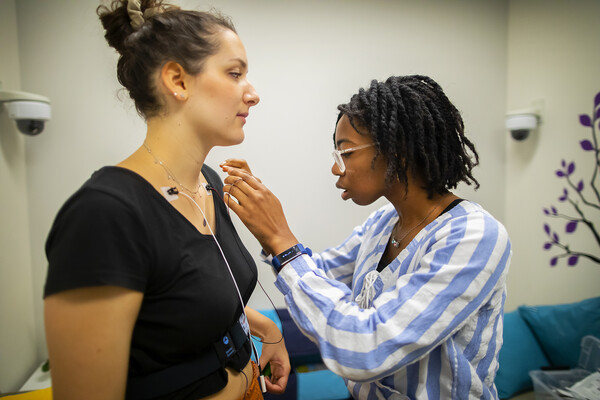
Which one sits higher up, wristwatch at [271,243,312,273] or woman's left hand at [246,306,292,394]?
wristwatch at [271,243,312,273]

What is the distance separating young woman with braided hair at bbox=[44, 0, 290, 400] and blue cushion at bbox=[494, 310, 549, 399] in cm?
163

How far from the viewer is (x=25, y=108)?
1.56 meters

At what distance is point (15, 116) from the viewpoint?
156 centimetres

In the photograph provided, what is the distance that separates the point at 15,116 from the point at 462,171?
1856mm

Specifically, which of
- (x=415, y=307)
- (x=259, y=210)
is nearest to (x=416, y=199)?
(x=415, y=307)

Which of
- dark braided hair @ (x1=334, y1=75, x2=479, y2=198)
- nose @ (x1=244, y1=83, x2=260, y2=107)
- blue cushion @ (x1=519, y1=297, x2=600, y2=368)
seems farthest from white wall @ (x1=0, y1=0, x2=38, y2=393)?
blue cushion @ (x1=519, y1=297, x2=600, y2=368)

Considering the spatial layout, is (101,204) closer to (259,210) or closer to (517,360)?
(259,210)

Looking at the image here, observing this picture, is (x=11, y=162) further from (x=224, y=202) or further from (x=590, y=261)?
(x=590, y=261)

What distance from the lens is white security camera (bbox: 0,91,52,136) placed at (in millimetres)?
1550

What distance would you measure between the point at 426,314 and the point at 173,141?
2.46 feet

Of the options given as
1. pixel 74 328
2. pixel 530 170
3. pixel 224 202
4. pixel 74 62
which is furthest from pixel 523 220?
pixel 74 62

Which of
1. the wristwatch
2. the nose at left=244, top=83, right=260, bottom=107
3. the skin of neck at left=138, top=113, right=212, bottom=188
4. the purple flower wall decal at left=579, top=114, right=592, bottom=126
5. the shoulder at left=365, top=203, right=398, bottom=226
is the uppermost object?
the purple flower wall decal at left=579, top=114, right=592, bottom=126

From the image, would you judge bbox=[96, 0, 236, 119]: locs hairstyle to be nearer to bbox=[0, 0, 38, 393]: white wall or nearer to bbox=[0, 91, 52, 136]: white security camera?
bbox=[0, 91, 52, 136]: white security camera

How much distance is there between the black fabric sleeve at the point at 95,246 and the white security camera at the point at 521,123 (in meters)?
2.36
